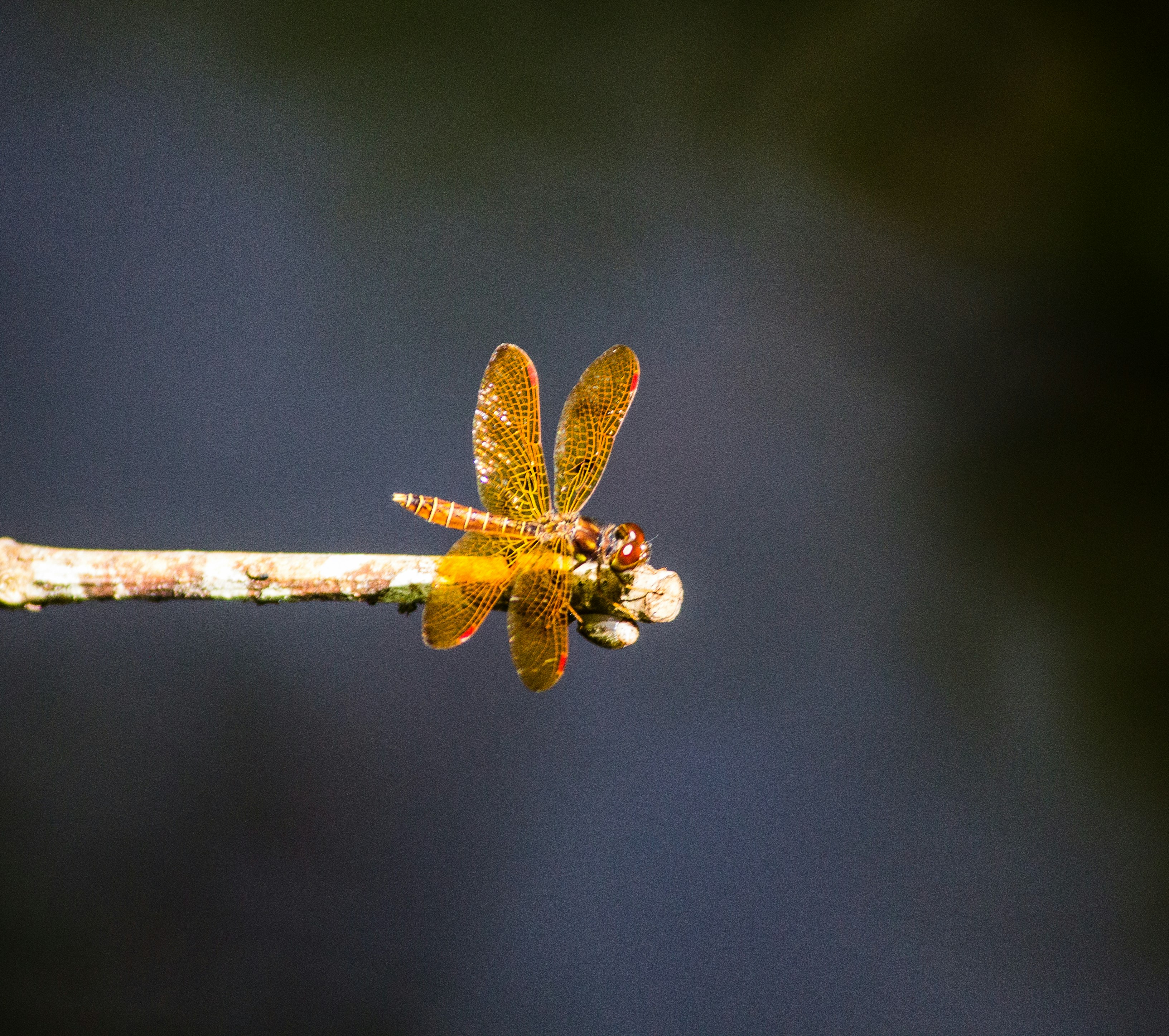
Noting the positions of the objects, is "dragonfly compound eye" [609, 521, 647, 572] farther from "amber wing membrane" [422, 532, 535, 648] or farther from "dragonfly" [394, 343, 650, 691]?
"amber wing membrane" [422, 532, 535, 648]

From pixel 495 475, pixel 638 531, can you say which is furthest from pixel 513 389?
pixel 638 531

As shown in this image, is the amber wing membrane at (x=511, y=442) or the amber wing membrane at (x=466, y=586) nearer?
the amber wing membrane at (x=466, y=586)

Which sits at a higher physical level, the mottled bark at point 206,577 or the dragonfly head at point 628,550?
the dragonfly head at point 628,550

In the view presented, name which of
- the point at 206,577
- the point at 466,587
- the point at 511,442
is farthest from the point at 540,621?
the point at 206,577

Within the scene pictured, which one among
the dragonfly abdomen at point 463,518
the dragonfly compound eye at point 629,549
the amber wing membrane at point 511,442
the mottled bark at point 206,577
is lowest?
the mottled bark at point 206,577

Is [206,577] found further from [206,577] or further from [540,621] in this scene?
[540,621]

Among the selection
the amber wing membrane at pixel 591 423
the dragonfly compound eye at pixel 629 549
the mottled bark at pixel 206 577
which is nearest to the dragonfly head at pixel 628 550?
the dragonfly compound eye at pixel 629 549

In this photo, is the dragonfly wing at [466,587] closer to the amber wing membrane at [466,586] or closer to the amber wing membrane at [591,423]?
the amber wing membrane at [466,586]
